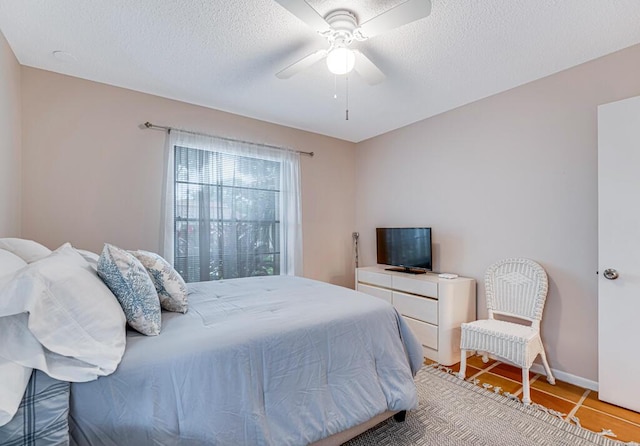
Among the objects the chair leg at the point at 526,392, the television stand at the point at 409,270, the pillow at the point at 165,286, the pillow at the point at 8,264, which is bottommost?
the chair leg at the point at 526,392

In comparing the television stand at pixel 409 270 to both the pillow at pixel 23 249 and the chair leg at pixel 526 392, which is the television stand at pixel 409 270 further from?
the pillow at pixel 23 249

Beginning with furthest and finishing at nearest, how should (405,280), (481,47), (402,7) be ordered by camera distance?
(405,280) < (481,47) < (402,7)

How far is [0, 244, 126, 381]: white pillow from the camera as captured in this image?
3.19ft

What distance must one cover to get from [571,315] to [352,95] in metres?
2.67

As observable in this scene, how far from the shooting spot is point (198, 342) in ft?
4.43

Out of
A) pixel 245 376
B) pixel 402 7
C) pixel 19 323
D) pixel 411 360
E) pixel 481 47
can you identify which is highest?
pixel 481 47

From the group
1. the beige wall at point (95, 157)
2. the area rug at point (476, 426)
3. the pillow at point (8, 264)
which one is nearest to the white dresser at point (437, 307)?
the area rug at point (476, 426)

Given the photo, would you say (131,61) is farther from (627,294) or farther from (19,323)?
(627,294)

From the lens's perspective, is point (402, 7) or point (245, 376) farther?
point (402, 7)

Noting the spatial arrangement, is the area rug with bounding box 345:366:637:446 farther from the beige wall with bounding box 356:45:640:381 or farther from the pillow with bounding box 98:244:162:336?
the pillow with bounding box 98:244:162:336

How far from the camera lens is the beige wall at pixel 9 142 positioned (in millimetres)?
2133

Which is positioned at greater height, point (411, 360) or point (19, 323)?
point (19, 323)

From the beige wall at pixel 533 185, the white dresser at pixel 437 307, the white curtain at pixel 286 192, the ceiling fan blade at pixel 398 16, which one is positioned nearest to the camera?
the ceiling fan blade at pixel 398 16

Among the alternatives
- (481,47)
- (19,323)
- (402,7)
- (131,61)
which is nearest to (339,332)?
(19,323)
